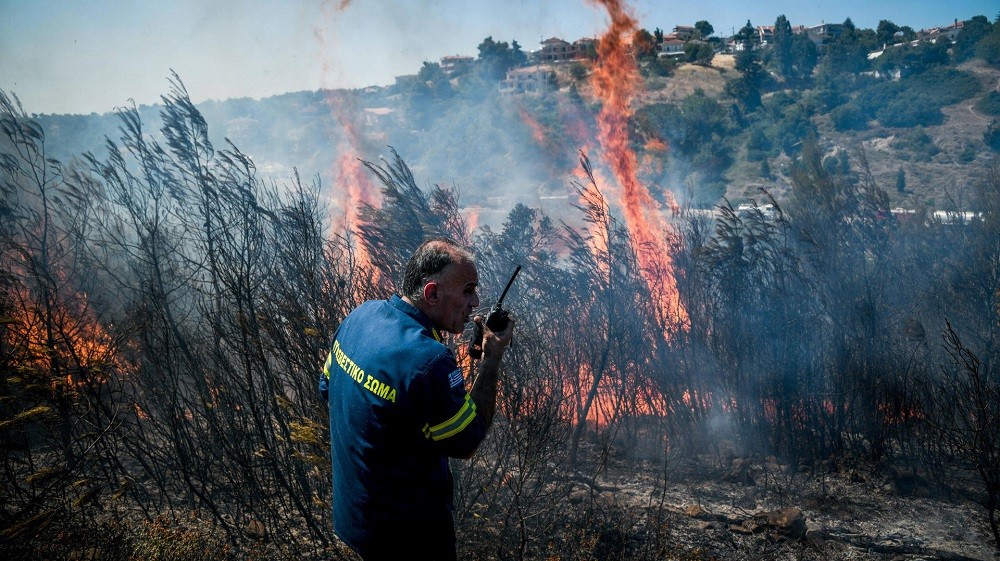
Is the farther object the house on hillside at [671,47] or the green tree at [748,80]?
the house on hillside at [671,47]

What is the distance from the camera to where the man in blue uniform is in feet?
7.72

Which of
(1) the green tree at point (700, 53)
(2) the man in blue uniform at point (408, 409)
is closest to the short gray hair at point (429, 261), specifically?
(2) the man in blue uniform at point (408, 409)

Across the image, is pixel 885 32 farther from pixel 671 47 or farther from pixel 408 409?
pixel 408 409

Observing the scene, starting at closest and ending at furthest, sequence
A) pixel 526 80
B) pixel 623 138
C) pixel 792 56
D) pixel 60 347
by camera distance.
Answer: pixel 60 347 < pixel 623 138 < pixel 792 56 < pixel 526 80

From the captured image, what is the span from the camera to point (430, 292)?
8.56ft

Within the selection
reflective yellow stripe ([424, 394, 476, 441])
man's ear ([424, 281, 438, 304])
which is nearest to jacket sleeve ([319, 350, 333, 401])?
man's ear ([424, 281, 438, 304])

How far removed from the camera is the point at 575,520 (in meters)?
8.47

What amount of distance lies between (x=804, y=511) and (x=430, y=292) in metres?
9.25

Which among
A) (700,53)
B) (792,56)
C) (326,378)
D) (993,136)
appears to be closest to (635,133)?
(700,53)

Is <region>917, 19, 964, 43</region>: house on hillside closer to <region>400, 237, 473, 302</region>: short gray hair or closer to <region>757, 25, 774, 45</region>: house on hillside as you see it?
<region>757, 25, 774, 45</region>: house on hillside

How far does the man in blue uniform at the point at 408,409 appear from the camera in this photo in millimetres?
2352

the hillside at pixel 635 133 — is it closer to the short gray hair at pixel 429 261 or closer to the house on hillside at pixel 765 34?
the house on hillside at pixel 765 34

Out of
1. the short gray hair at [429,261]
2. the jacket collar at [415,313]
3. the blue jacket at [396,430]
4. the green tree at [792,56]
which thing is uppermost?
the green tree at [792,56]

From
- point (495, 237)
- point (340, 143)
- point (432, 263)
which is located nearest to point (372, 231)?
point (495, 237)
